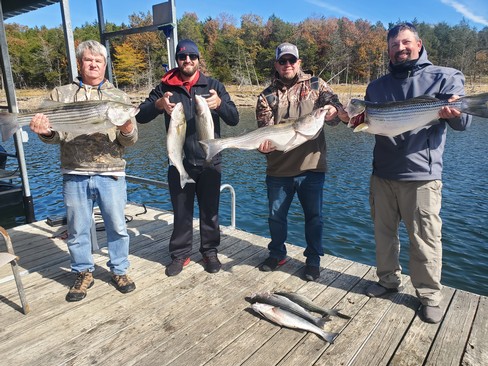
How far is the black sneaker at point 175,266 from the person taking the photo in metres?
4.74

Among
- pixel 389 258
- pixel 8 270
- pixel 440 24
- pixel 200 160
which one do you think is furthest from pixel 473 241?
pixel 440 24

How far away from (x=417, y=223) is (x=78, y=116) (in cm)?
355

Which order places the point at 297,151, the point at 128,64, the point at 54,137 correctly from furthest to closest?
the point at 128,64
the point at 297,151
the point at 54,137

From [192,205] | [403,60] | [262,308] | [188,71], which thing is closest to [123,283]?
[192,205]

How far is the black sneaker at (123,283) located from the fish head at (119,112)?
1867mm

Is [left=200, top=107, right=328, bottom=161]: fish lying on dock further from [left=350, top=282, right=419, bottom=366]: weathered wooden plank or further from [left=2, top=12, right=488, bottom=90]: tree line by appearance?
[left=2, top=12, right=488, bottom=90]: tree line

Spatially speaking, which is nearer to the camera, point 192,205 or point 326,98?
point 326,98

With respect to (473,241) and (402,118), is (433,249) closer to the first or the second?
(402,118)

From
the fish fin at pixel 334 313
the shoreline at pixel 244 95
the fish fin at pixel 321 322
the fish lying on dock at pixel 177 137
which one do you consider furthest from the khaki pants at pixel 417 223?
the shoreline at pixel 244 95

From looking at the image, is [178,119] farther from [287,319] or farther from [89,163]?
[287,319]

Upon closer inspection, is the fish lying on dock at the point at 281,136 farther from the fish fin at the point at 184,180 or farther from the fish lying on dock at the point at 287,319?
the fish lying on dock at the point at 287,319

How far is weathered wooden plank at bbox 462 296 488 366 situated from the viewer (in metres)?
3.11

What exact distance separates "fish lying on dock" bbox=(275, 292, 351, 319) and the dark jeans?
136 centimetres

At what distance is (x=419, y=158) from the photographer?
3.62m
